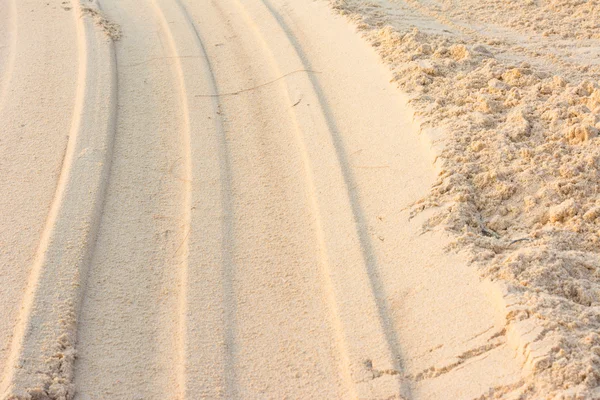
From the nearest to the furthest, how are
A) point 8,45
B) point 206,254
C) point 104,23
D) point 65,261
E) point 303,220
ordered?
point 65,261 → point 206,254 → point 303,220 → point 8,45 → point 104,23

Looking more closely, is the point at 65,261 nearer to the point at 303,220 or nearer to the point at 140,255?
the point at 140,255

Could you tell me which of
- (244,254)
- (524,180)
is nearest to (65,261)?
(244,254)

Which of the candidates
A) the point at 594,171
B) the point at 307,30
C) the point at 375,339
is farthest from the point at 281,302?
the point at 307,30

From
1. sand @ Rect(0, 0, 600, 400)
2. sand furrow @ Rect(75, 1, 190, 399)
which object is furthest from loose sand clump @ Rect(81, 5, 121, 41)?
sand furrow @ Rect(75, 1, 190, 399)

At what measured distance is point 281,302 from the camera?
2309 mm

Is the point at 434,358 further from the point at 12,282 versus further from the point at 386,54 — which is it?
the point at 386,54

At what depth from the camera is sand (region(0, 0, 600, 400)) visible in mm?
1996

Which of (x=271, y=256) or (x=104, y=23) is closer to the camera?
(x=271, y=256)

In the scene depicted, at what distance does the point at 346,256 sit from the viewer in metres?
2.46

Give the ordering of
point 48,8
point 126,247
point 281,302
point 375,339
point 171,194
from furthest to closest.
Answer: point 48,8 → point 171,194 → point 126,247 → point 281,302 → point 375,339

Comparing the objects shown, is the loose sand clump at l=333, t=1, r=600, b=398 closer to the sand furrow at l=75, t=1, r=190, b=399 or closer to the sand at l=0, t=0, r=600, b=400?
the sand at l=0, t=0, r=600, b=400

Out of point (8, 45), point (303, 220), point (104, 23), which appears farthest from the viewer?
point (104, 23)

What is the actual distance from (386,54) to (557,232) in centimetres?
187

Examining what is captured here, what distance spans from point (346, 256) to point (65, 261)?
3.80 feet
